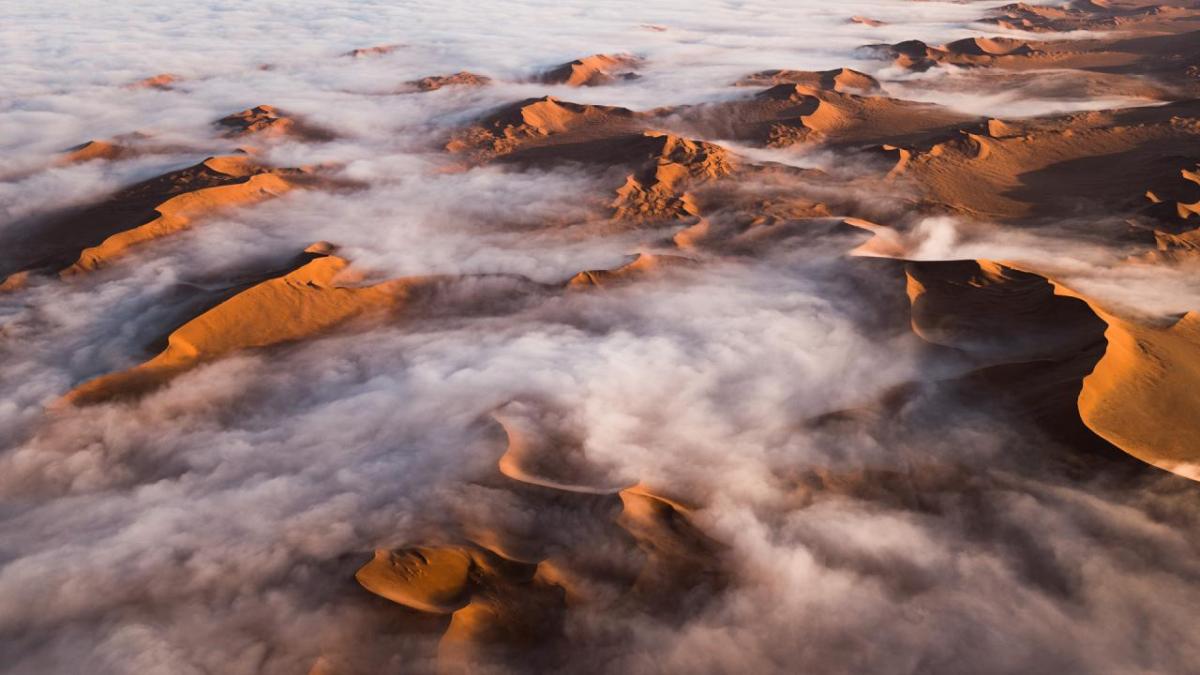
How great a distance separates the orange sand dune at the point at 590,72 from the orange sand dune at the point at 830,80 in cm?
736

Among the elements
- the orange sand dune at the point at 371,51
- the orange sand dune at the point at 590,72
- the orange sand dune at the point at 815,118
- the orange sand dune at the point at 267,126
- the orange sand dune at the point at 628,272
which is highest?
the orange sand dune at the point at 371,51

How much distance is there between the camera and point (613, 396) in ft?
37.1

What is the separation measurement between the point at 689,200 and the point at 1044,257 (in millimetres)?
8246

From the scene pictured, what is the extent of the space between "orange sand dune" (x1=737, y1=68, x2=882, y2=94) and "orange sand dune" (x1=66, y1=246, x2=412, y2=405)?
2249cm

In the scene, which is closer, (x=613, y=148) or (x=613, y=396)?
(x=613, y=396)

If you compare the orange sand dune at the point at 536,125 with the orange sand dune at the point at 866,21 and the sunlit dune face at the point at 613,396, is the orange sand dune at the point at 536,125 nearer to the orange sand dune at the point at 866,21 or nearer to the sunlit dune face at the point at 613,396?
the sunlit dune face at the point at 613,396

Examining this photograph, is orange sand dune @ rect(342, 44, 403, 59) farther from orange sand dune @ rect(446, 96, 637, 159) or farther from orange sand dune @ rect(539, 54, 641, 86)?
orange sand dune @ rect(446, 96, 637, 159)

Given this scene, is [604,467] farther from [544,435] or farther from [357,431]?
[357,431]

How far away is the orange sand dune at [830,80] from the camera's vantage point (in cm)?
3022

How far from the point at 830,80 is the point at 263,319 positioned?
2589cm

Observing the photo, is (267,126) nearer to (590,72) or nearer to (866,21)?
(590,72)

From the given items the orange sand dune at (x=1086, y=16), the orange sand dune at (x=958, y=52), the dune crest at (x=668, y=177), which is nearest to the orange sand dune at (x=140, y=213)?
the dune crest at (x=668, y=177)

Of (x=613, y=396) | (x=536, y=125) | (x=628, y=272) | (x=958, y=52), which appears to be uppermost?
(x=958, y=52)

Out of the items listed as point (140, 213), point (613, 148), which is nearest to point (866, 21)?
point (613, 148)
